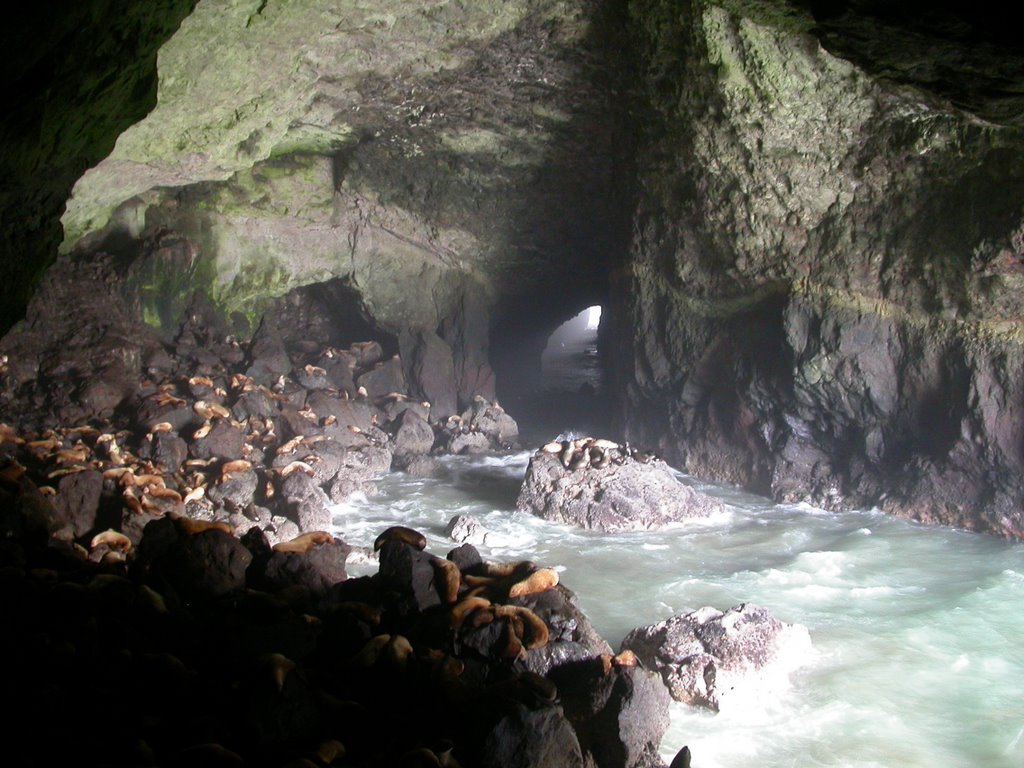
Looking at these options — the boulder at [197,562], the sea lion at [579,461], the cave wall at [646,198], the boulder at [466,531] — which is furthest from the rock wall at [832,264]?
the boulder at [197,562]

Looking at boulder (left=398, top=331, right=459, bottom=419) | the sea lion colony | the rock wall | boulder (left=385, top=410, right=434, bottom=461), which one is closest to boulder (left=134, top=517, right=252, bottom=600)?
the sea lion colony

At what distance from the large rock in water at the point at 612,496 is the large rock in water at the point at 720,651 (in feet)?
12.1

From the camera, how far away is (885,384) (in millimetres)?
9758

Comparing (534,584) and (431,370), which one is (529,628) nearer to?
(534,584)

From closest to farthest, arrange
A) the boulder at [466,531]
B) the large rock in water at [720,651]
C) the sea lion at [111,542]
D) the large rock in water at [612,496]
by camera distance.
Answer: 1. the large rock in water at [720,651]
2. the sea lion at [111,542]
3. the boulder at [466,531]
4. the large rock in water at [612,496]

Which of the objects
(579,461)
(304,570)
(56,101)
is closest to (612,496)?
(579,461)

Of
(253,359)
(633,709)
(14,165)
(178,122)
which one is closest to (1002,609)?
(633,709)

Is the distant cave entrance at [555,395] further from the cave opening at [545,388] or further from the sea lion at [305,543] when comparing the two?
the sea lion at [305,543]

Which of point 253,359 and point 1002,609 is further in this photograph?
point 253,359

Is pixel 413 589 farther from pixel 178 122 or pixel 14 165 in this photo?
pixel 178 122

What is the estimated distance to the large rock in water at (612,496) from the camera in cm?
997

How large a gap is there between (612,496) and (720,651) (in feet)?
14.4

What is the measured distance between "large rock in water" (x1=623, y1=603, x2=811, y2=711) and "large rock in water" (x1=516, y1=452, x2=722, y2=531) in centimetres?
369

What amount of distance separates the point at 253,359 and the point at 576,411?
7.85m
